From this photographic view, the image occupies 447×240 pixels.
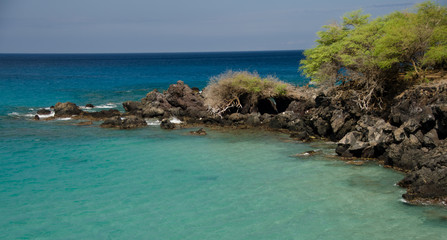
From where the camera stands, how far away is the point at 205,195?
18.7 meters

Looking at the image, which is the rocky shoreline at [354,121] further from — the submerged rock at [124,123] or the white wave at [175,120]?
the white wave at [175,120]

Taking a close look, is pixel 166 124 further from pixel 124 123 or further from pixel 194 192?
pixel 194 192

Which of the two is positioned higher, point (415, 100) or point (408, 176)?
point (415, 100)

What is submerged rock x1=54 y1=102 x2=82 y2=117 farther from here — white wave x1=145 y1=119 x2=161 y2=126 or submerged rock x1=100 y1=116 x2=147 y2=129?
white wave x1=145 y1=119 x2=161 y2=126

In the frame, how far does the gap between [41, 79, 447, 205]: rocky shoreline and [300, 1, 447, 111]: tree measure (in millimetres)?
1569

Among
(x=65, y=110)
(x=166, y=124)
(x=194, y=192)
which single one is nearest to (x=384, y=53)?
(x=194, y=192)

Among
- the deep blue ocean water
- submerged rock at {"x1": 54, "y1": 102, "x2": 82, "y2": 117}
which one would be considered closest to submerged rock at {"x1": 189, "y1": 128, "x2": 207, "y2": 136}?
the deep blue ocean water

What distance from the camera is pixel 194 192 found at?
19094 mm

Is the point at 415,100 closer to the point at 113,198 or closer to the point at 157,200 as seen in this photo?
the point at 157,200

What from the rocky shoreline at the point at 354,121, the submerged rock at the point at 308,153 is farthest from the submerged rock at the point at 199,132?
the submerged rock at the point at 308,153

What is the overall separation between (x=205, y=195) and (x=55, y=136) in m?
17.1

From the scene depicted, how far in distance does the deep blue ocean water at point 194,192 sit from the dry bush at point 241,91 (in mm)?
6361

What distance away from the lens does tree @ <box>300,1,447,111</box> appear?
2617 centimetres

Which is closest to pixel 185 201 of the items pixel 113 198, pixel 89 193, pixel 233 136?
pixel 113 198
